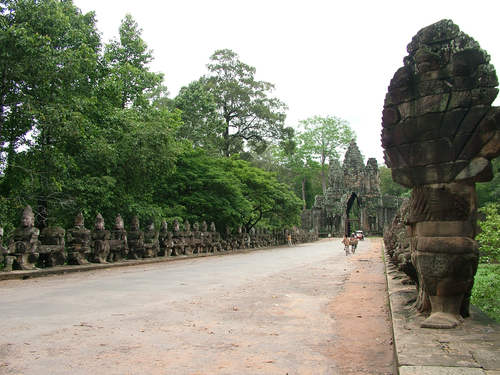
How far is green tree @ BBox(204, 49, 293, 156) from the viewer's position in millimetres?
40531

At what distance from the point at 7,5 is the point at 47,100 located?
9.78 feet

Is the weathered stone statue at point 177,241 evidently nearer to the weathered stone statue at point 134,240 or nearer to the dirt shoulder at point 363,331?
the weathered stone statue at point 134,240

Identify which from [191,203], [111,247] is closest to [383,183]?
[191,203]

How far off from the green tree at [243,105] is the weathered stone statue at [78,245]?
27.4m

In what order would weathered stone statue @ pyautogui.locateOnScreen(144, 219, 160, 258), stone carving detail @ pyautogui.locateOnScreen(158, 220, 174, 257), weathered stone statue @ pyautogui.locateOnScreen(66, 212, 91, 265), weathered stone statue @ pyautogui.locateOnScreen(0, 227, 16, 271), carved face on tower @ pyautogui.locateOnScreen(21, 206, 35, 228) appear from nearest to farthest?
weathered stone statue @ pyautogui.locateOnScreen(0, 227, 16, 271), carved face on tower @ pyautogui.locateOnScreen(21, 206, 35, 228), weathered stone statue @ pyautogui.locateOnScreen(66, 212, 91, 265), weathered stone statue @ pyautogui.locateOnScreen(144, 219, 160, 258), stone carving detail @ pyautogui.locateOnScreen(158, 220, 174, 257)

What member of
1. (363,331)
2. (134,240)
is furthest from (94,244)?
(363,331)

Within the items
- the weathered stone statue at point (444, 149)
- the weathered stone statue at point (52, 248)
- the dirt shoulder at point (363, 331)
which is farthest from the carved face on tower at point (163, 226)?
the weathered stone statue at point (444, 149)

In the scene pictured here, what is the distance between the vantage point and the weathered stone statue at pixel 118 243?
1472cm

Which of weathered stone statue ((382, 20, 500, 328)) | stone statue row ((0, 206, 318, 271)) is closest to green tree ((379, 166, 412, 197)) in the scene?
stone statue row ((0, 206, 318, 271))

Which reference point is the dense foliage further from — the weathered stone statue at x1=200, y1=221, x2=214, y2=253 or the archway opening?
the archway opening

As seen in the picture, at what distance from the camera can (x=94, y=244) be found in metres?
13.9

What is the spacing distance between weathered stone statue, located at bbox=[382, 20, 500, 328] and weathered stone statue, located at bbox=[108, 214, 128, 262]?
12027 mm

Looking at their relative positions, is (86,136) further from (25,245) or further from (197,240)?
(197,240)

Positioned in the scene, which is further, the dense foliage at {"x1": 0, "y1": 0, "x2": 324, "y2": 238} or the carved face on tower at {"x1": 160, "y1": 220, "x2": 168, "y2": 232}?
the carved face on tower at {"x1": 160, "y1": 220, "x2": 168, "y2": 232}
